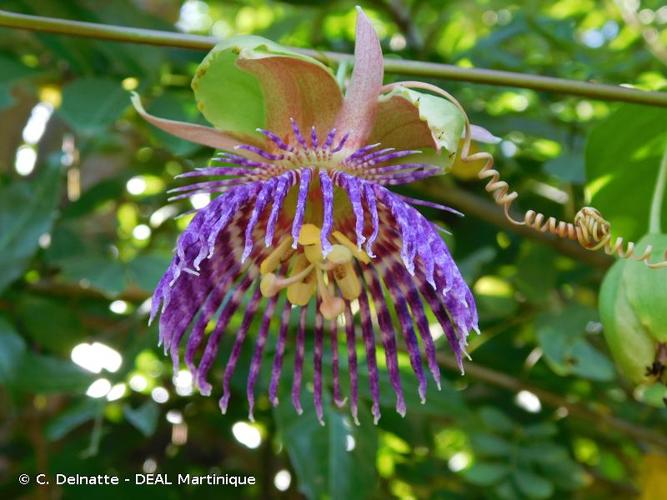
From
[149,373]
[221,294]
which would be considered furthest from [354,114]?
[149,373]

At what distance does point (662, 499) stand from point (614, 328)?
0.88 metres

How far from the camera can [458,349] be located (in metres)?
0.91

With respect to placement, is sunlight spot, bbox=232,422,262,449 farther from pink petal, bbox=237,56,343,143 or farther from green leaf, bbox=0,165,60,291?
pink petal, bbox=237,56,343,143

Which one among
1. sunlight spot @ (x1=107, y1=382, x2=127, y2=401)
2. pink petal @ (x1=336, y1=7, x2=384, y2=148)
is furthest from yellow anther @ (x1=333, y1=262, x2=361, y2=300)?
sunlight spot @ (x1=107, y1=382, x2=127, y2=401)

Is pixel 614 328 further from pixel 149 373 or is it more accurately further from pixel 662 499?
pixel 149 373

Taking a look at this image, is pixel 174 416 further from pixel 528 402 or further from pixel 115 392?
pixel 528 402

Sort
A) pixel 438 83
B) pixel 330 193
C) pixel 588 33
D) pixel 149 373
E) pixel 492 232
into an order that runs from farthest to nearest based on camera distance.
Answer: pixel 588 33 < pixel 149 373 < pixel 492 232 < pixel 438 83 < pixel 330 193

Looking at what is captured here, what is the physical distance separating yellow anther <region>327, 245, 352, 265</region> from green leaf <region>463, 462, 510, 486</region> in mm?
640

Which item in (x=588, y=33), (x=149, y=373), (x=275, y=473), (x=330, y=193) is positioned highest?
(x=330, y=193)

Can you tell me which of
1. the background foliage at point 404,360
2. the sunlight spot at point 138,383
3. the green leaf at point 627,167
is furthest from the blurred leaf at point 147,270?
the green leaf at point 627,167

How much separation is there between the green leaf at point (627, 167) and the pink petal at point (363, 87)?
370 millimetres

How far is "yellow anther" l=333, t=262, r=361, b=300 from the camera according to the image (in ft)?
3.18

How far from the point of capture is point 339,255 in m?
0.94

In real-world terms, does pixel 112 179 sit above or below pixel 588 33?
below
